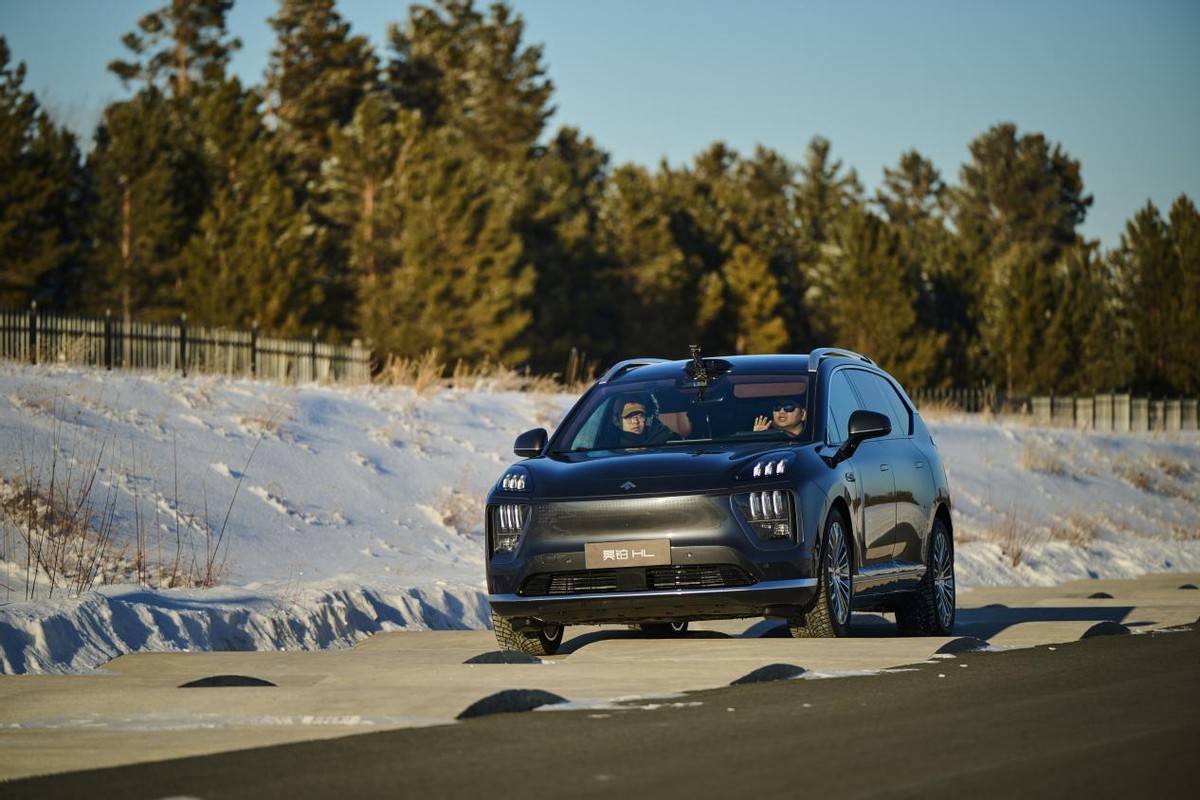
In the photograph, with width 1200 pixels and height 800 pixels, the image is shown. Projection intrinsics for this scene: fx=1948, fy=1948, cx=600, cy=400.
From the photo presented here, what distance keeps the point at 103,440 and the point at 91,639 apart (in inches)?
330

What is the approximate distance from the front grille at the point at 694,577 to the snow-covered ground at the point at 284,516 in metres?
3.33

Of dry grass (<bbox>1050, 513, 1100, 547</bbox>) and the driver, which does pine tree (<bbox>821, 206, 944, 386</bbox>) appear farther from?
the driver

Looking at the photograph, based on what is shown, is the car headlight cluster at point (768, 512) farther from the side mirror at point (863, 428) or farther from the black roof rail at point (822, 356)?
Answer: the black roof rail at point (822, 356)

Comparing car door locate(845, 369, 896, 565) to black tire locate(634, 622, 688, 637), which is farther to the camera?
black tire locate(634, 622, 688, 637)

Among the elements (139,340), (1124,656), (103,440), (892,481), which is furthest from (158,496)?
(139,340)

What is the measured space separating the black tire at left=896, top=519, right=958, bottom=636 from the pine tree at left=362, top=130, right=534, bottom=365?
44737mm

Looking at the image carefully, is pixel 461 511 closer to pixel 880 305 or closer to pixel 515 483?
pixel 515 483

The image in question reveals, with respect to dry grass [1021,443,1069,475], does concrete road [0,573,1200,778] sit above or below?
above

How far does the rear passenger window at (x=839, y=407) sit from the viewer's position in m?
12.5

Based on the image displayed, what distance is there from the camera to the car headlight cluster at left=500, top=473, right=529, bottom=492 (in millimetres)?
11727

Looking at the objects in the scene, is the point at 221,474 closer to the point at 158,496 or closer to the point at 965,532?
the point at 158,496

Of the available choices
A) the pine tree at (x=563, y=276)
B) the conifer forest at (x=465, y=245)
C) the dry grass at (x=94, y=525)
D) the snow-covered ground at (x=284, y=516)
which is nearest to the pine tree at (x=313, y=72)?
the conifer forest at (x=465, y=245)

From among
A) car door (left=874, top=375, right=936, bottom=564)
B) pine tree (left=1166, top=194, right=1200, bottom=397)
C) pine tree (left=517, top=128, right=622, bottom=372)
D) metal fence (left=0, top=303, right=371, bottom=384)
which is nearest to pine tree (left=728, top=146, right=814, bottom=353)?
pine tree (left=517, top=128, right=622, bottom=372)

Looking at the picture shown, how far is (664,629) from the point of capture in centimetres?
1372
